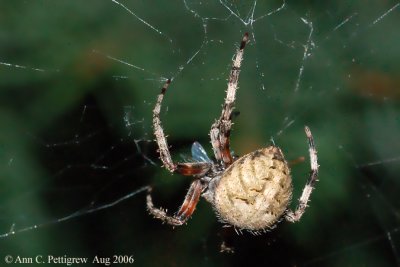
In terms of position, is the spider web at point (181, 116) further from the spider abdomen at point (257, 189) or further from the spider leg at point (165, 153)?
the spider abdomen at point (257, 189)

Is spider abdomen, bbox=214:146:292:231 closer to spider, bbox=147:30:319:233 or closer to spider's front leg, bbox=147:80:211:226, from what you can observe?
spider, bbox=147:30:319:233

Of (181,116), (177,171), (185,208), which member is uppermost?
(181,116)

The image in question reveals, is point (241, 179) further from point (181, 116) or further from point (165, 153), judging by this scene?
point (181, 116)

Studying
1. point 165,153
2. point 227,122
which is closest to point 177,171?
point 165,153

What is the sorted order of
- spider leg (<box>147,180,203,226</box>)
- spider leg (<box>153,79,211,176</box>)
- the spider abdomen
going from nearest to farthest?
1. the spider abdomen
2. spider leg (<box>153,79,211,176</box>)
3. spider leg (<box>147,180,203,226</box>)

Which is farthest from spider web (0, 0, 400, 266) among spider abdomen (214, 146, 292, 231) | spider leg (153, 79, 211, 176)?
spider abdomen (214, 146, 292, 231)

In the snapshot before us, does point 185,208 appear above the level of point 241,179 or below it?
below
